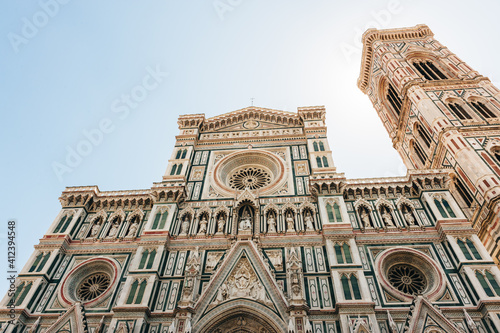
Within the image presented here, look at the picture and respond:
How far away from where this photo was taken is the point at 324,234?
52.8 feet

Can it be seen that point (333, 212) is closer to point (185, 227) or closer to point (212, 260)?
point (212, 260)

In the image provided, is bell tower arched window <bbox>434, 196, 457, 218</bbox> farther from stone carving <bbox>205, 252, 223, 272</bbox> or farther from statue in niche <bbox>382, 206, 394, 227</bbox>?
stone carving <bbox>205, 252, 223, 272</bbox>

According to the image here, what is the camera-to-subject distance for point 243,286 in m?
14.8

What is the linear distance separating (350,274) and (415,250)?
10.6ft

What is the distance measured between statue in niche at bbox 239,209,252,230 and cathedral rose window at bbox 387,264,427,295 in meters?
6.23

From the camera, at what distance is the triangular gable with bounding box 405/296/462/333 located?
12.5 m

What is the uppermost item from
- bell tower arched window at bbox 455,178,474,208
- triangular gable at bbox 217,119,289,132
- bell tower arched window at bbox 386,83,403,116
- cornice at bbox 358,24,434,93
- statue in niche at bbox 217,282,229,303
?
cornice at bbox 358,24,434,93

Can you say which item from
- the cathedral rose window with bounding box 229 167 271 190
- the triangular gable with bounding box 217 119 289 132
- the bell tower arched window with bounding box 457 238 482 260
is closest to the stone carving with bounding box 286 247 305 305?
the cathedral rose window with bounding box 229 167 271 190

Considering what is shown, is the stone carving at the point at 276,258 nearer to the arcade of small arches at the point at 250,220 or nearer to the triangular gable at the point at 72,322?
the arcade of small arches at the point at 250,220

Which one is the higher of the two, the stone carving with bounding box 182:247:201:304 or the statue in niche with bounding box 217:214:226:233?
the statue in niche with bounding box 217:214:226:233

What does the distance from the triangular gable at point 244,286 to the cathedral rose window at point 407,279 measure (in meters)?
4.78

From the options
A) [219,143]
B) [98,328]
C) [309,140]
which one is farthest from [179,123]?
[98,328]

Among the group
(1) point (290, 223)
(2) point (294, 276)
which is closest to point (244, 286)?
(2) point (294, 276)

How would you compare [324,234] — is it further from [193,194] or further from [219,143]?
[219,143]
